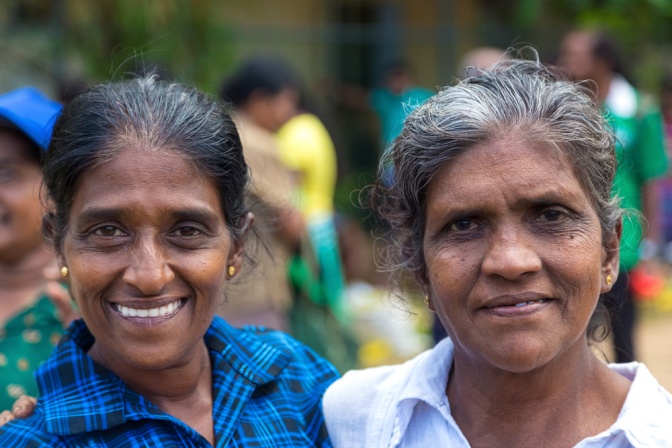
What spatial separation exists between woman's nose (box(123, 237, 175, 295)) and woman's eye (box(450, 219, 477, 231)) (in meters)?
0.61

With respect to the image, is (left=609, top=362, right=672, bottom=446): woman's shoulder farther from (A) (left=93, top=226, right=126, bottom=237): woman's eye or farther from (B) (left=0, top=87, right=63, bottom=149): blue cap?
(B) (left=0, top=87, right=63, bottom=149): blue cap

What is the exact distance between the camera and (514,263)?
1.85 meters

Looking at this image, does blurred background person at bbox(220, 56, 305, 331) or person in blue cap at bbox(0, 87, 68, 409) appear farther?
blurred background person at bbox(220, 56, 305, 331)

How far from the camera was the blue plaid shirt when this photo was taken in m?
1.98

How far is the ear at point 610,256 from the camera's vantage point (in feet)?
6.73

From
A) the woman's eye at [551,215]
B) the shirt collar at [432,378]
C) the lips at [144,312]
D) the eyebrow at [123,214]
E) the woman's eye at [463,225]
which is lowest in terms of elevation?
the shirt collar at [432,378]

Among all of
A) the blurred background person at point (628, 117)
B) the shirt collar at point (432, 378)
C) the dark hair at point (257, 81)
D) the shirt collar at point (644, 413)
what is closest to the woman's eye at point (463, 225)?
the shirt collar at point (432, 378)

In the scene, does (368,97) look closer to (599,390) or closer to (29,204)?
(29,204)

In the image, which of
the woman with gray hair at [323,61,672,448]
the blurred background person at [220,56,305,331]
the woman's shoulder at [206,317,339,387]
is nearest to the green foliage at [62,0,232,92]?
the blurred background person at [220,56,305,331]

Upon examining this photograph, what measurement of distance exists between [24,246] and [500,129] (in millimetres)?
1680

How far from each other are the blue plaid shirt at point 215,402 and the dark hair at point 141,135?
29 centimetres

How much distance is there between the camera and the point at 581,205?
6.38 ft

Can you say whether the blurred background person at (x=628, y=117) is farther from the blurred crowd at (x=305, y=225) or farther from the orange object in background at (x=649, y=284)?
the orange object in background at (x=649, y=284)

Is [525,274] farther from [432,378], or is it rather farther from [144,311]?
[144,311]
